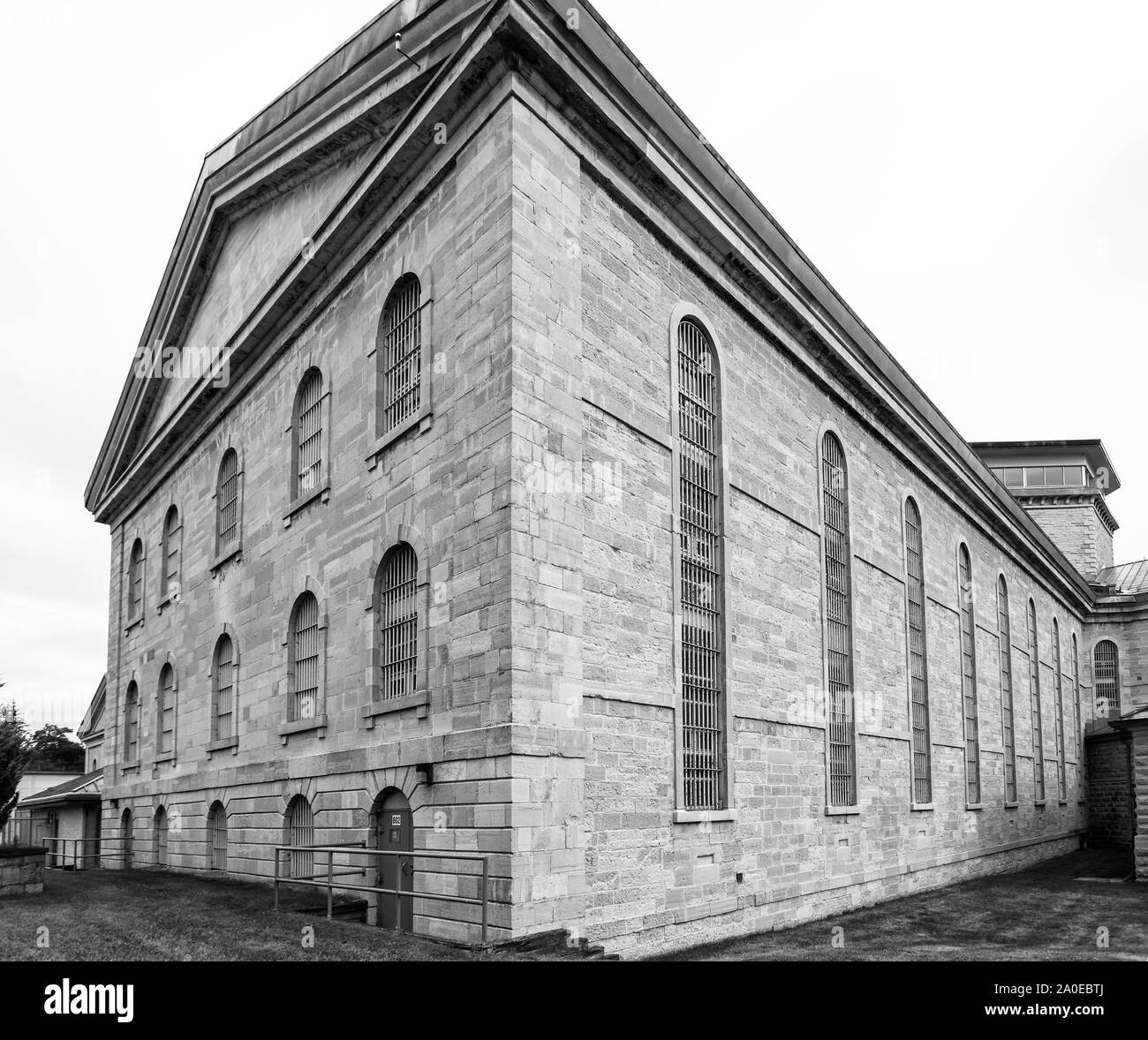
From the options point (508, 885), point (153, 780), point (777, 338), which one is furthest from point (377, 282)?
point (153, 780)

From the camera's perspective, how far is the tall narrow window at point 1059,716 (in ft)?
127

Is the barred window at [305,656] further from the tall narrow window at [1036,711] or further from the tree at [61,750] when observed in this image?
the tree at [61,750]

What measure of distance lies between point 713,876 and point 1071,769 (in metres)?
31.3

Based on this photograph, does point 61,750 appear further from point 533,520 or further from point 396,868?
point 533,520

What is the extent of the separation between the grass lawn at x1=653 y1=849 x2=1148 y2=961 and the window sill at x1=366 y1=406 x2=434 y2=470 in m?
7.48

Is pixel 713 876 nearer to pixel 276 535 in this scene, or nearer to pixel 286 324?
pixel 276 535

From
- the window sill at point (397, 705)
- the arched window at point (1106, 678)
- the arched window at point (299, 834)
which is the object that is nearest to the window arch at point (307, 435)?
the window sill at point (397, 705)

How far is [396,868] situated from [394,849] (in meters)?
0.35

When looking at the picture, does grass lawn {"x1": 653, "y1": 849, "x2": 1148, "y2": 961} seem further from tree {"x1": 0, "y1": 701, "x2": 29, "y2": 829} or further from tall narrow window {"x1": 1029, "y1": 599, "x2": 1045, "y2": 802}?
tree {"x1": 0, "y1": 701, "x2": 29, "y2": 829}

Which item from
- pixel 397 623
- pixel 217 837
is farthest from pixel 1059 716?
pixel 397 623

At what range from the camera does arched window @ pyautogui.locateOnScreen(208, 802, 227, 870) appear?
21219 millimetres

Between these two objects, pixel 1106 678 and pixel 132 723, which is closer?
pixel 132 723

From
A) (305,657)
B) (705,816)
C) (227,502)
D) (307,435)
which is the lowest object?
(705,816)

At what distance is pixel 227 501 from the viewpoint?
74.6 feet
